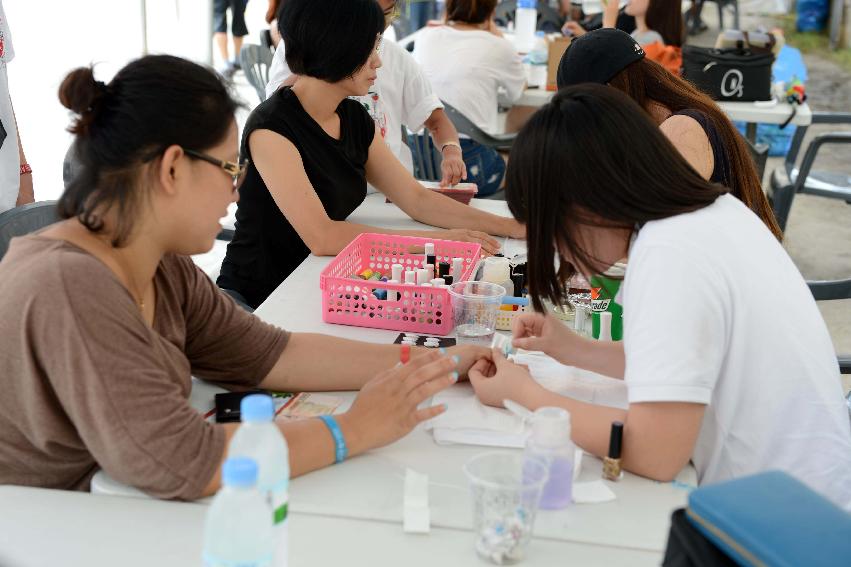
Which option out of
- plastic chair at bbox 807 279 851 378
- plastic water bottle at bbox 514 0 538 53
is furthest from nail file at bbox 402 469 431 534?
plastic water bottle at bbox 514 0 538 53

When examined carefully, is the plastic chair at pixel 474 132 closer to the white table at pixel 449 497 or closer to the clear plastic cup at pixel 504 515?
the white table at pixel 449 497

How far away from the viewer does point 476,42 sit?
443cm

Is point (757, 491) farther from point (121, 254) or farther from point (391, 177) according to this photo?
point (391, 177)

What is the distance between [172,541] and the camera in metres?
1.22

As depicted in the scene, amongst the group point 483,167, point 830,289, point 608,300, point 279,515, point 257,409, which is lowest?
point 830,289

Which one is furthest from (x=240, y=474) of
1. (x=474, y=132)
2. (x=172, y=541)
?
(x=474, y=132)

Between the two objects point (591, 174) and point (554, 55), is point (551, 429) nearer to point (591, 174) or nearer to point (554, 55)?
point (591, 174)

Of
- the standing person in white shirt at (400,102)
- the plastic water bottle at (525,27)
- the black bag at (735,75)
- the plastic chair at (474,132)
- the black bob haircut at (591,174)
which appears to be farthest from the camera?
the plastic water bottle at (525,27)

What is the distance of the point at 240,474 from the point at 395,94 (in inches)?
108

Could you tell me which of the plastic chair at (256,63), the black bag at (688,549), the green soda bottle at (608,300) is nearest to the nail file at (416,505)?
the black bag at (688,549)

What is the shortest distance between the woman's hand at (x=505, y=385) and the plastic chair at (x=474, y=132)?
268 centimetres

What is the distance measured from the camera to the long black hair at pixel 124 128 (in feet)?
4.41

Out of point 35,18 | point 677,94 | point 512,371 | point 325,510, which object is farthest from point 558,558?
point 35,18

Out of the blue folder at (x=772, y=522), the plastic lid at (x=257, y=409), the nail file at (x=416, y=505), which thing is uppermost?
the plastic lid at (x=257, y=409)
